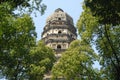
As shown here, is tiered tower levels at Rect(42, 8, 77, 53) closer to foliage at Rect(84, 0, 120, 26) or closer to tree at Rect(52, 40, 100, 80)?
tree at Rect(52, 40, 100, 80)

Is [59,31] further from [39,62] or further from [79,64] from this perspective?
[79,64]

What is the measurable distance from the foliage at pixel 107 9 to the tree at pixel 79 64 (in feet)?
22.4

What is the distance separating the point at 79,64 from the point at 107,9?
827 cm

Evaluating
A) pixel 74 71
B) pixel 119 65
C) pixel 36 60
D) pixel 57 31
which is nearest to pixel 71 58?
pixel 74 71

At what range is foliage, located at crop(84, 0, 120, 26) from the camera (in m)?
15.0

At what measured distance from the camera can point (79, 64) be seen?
23062 mm

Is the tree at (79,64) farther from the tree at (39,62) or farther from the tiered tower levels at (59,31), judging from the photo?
the tiered tower levels at (59,31)

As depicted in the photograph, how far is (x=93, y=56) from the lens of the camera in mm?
23672

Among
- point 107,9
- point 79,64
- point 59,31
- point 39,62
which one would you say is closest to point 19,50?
point 39,62

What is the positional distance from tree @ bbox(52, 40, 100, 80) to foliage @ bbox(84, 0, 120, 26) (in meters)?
6.84

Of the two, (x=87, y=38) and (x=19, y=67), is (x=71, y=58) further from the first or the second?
(x=19, y=67)

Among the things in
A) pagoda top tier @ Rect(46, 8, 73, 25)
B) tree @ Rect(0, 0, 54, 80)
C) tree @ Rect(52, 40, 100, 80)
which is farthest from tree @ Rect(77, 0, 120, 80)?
pagoda top tier @ Rect(46, 8, 73, 25)

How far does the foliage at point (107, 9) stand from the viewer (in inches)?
592

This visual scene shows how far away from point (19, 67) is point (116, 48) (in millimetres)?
6498
